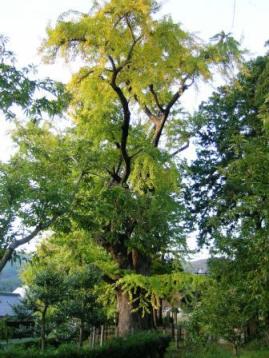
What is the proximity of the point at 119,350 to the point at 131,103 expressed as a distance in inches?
363

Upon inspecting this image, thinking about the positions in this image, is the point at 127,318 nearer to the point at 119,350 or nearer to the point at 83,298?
the point at 83,298

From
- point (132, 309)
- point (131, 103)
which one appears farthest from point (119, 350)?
point (131, 103)

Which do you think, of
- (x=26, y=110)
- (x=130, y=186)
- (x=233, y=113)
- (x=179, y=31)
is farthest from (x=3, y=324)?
(x=233, y=113)

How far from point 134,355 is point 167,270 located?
7.12m

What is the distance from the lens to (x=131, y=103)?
15.9 m

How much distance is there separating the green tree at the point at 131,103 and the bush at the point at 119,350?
2266 mm

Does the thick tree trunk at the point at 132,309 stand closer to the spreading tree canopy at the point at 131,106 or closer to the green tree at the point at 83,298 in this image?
the spreading tree canopy at the point at 131,106

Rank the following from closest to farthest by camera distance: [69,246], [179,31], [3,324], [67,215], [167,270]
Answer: [3,324]
[67,215]
[179,31]
[69,246]
[167,270]

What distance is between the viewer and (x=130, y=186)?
14.6 metres

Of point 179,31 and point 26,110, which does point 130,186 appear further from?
point 26,110

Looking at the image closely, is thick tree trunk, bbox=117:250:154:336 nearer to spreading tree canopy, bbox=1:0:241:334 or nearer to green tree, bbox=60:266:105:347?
spreading tree canopy, bbox=1:0:241:334

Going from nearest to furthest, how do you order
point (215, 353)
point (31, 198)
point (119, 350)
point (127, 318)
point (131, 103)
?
point (31, 198), point (119, 350), point (215, 353), point (127, 318), point (131, 103)

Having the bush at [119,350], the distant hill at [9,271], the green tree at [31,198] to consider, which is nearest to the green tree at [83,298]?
the distant hill at [9,271]

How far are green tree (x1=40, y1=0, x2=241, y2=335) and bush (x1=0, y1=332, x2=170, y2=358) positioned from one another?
7.43 ft
